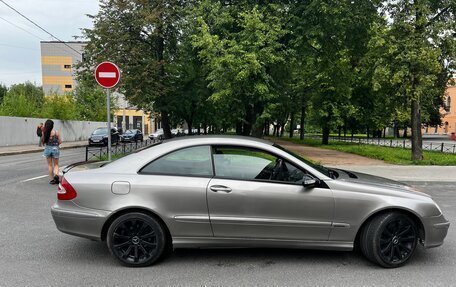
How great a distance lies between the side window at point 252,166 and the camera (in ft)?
14.6

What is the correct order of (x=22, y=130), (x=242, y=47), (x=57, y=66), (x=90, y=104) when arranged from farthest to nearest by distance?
(x=57, y=66) < (x=90, y=104) < (x=22, y=130) < (x=242, y=47)

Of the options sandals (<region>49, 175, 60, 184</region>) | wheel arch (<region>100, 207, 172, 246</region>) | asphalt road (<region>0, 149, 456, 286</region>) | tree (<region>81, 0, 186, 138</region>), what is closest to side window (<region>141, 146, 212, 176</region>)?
wheel arch (<region>100, 207, 172, 246</region>)

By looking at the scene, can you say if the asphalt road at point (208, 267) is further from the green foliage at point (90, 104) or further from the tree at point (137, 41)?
the green foliage at point (90, 104)

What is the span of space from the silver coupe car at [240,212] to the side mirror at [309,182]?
0.04 ft

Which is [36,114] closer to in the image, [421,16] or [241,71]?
[241,71]

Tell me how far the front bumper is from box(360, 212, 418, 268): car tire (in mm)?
145

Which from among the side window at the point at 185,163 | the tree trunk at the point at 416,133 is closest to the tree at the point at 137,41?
the tree trunk at the point at 416,133

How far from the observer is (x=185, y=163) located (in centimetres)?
452

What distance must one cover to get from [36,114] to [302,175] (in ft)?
112

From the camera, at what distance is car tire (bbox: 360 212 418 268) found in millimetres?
4340

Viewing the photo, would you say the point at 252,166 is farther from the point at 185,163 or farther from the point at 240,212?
the point at 185,163

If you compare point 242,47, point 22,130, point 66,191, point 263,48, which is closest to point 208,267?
point 66,191

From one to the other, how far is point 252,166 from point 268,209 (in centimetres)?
55

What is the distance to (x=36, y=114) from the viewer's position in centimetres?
3341
